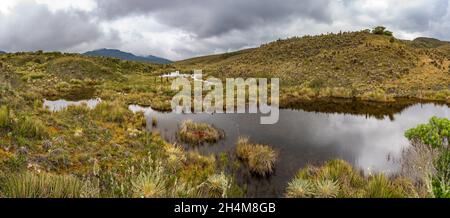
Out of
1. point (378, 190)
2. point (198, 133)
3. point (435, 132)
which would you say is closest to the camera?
point (378, 190)

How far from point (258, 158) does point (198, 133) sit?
5268mm

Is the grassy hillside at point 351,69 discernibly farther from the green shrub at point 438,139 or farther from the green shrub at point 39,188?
the green shrub at point 39,188

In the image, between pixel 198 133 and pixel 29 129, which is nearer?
pixel 29 129

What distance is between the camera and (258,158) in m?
12.4

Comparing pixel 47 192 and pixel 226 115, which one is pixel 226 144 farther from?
pixel 47 192

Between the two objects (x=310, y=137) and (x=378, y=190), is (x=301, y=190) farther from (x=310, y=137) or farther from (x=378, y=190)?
(x=310, y=137)

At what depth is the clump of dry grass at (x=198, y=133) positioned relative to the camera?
53.2ft

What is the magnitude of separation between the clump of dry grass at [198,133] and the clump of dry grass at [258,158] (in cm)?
285

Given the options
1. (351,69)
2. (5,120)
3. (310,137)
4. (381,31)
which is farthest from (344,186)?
(381,31)

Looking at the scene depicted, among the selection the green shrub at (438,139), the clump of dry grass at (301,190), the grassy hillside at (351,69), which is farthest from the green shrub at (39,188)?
the grassy hillside at (351,69)

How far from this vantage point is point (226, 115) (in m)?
23.0

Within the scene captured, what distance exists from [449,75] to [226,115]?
41.2m
